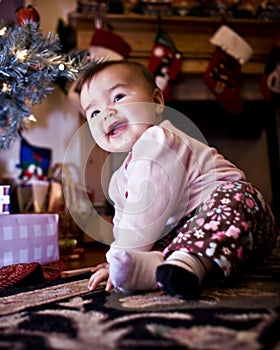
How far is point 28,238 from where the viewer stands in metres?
1.19

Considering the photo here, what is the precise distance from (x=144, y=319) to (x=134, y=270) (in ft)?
0.53

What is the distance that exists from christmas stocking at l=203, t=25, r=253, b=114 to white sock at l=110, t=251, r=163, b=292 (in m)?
1.73

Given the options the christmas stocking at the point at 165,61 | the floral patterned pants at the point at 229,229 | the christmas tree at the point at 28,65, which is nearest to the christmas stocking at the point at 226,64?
the christmas stocking at the point at 165,61

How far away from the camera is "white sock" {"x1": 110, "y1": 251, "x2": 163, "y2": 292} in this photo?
2.33 ft

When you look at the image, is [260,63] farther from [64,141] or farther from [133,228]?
[133,228]

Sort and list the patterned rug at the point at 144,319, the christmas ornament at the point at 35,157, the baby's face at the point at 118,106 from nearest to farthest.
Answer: the patterned rug at the point at 144,319 → the baby's face at the point at 118,106 → the christmas ornament at the point at 35,157

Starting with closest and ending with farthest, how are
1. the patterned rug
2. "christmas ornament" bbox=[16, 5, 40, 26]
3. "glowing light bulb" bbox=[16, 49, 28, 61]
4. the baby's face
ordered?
the patterned rug
the baby's face
"glowing light bulb" bbox=[16, 49, 28, 61]
"christmas ornament" bbox=[16, 5, 40, 26]

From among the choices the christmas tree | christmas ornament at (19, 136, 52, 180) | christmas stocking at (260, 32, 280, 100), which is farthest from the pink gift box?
christmas stocking at (260, 32, 280, 100)

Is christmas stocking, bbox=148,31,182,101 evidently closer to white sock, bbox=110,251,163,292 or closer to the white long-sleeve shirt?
the white long-sleeve shirt

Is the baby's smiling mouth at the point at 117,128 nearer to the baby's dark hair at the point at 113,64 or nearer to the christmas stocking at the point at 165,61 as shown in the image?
the baby's dark hair at the point at 113,64

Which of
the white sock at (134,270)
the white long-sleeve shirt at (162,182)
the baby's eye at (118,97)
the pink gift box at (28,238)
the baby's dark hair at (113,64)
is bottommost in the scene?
the pink gift box at (28,238)

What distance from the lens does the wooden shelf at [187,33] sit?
231 cm

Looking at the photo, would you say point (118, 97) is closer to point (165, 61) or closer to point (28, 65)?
point (28, 65)

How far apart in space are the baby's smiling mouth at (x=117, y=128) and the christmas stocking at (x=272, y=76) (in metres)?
1.64
